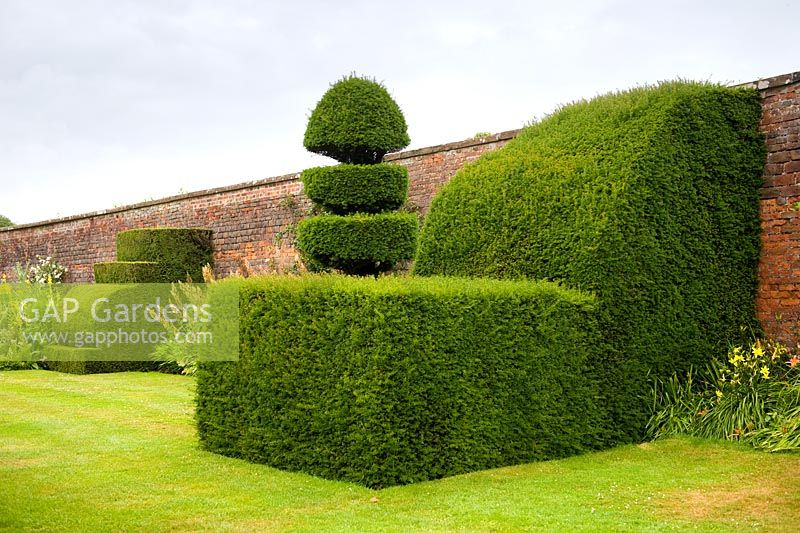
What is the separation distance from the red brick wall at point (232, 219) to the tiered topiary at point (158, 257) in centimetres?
47

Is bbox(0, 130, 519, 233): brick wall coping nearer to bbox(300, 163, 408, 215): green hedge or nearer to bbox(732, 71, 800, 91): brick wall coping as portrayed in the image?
bbox(300, 163, 408, 215): green hedge

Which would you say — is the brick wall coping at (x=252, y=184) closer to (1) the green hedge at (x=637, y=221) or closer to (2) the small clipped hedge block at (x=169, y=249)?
(2) the small clipped hedge block at (x=169, y=249)

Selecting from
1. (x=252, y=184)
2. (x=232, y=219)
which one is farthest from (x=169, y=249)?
(x=252, y=184)

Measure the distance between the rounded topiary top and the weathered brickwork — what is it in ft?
8.36

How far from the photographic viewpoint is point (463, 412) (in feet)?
19.8

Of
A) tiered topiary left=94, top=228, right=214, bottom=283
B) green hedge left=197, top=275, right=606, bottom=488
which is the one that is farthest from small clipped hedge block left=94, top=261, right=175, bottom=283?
green hedge left=197, top=275, right=606, bottom=488

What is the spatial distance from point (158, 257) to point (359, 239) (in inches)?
324

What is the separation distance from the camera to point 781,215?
8.10m

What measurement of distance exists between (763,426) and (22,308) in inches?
509

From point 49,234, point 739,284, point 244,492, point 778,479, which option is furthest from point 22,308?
point 778,479

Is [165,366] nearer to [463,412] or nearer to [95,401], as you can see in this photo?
[95,401]

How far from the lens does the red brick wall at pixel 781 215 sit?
799 cm

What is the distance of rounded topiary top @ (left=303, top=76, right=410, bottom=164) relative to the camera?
8.55m

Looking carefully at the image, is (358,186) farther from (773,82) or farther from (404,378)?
(773,82)
